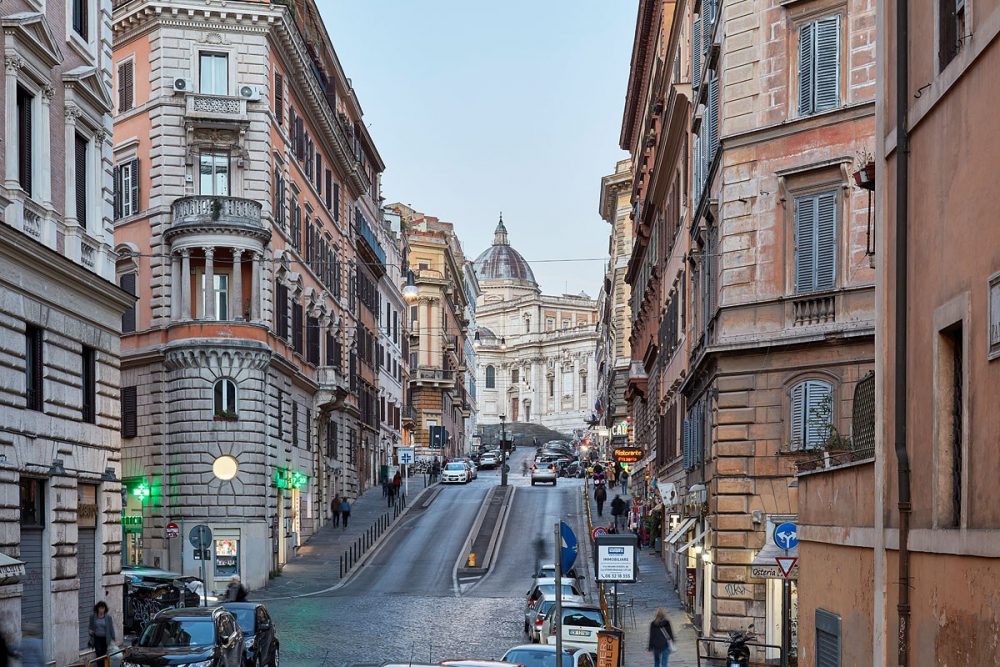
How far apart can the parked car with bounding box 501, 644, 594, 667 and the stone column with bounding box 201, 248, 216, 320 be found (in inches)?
1011

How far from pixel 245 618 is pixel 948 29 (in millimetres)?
18799

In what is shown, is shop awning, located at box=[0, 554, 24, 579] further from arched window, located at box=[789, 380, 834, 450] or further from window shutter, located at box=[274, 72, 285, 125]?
window shutter, located at box=[274, 72, 285, 125]

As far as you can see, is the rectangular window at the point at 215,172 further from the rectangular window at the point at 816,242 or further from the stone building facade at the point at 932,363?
the stone building facade at the point at 932,363

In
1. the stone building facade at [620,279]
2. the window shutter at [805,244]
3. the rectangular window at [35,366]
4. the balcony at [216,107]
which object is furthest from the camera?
the stone building facade at [620,279]

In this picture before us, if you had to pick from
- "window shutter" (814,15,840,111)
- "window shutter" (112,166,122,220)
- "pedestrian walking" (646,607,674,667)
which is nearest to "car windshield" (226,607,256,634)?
"pedestrian walking" (646,607,674,667)

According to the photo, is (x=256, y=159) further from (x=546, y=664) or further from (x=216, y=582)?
(x=546, y=664)

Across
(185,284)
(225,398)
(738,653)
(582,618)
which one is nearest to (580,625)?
(582,618)

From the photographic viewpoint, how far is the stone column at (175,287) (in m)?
46.7

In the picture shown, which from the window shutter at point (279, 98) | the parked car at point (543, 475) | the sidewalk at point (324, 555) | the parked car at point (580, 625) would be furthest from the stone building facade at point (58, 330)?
the parked car at point (543, 475)

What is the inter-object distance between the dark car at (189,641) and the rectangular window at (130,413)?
23398mm

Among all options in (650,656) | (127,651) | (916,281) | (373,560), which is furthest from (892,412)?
(373,560)

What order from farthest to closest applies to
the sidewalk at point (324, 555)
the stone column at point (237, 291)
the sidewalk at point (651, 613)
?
the sidewalk at point (324, 555) < the stone column at point (237, 291) < the sidewalk at point (651, 613)

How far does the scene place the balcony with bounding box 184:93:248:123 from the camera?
47281 mm

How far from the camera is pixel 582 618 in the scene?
28891 mm
